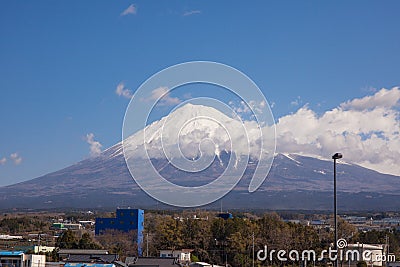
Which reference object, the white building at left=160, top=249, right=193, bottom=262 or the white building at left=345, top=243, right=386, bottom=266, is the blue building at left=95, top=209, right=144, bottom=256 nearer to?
the white building at left=160, top=249, right=193, bottom=262

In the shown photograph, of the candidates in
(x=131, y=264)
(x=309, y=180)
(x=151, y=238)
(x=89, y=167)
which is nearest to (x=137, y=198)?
(x=89, y=167)

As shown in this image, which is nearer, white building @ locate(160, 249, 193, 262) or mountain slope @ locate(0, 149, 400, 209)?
white building @ locate(160, 249, 193, 262)

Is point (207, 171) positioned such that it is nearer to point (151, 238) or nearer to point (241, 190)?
point (241, 190)

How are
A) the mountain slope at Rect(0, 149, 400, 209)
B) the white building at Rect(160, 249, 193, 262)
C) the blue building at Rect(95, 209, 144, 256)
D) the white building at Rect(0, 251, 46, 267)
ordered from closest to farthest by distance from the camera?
the white building at Rect(0, 251, 46, 267)
the white building at Rect(160, 249, 193, 262)
the blue building at Rect(95, 209, 144, 256)
the mountain slope at Rect(0, 149, 400, 209)

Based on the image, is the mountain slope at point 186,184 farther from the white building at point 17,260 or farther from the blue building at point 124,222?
the white building at point 17,260
